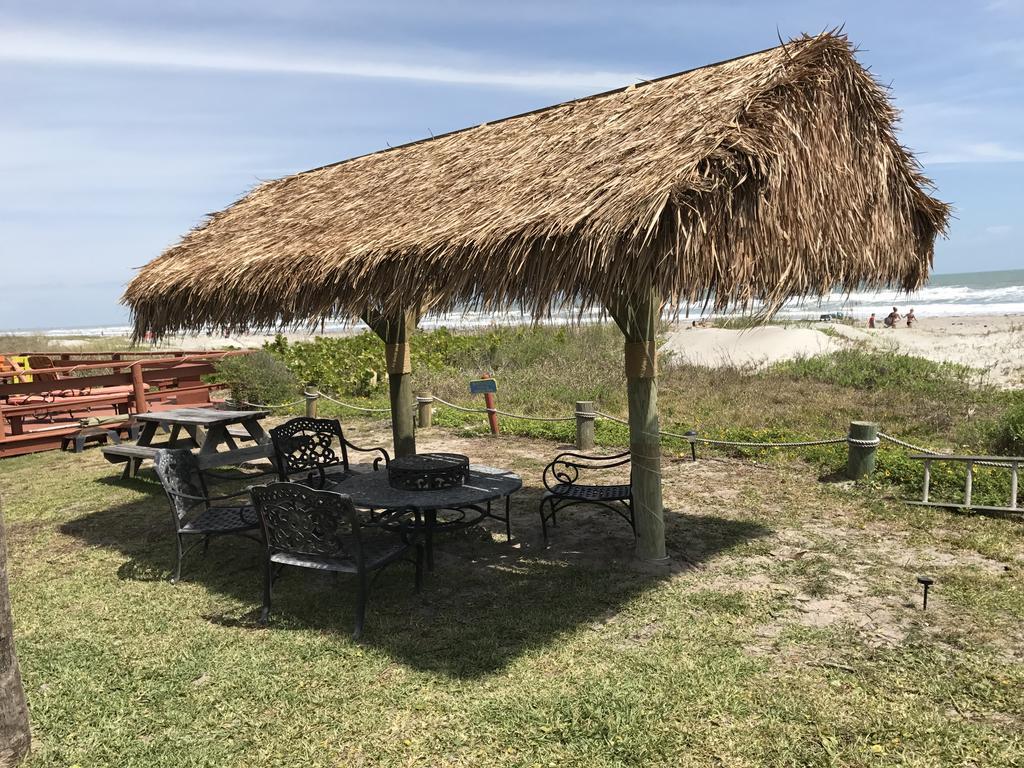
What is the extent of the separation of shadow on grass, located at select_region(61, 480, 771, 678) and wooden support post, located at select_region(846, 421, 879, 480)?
188 cm

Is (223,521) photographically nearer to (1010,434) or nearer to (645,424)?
(645,424)

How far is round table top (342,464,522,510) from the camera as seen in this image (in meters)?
5.19

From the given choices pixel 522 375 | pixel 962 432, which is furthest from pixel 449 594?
pixel 522 375

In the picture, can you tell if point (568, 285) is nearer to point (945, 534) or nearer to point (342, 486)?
point (342, 486)

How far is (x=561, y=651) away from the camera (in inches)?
172

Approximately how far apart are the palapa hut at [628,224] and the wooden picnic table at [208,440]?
1.53 metres

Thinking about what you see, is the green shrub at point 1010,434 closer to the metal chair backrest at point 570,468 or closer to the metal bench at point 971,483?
the metal bench at point 971,483

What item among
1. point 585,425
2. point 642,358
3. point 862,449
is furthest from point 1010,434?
point 642,358

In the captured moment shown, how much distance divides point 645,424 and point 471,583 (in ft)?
5.95

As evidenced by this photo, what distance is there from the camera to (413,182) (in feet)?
22.3

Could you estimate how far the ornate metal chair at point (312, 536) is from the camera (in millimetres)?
4629

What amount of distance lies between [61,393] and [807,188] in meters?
15.6

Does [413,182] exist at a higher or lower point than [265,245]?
higher

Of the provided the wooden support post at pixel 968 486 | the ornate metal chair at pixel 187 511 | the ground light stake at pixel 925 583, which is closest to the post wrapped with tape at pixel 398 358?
the ornate metal chair at pixel 187 511
